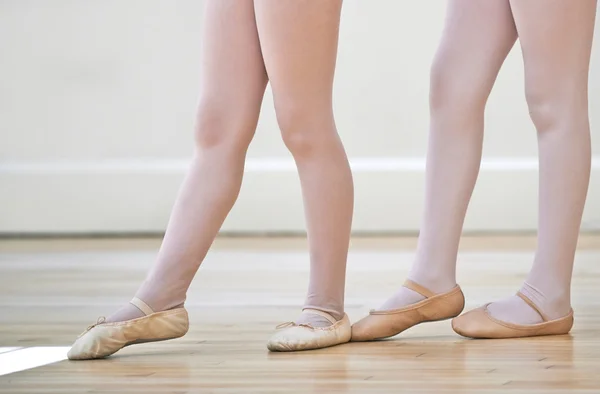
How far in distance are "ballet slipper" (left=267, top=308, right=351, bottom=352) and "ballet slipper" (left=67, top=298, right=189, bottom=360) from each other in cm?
15

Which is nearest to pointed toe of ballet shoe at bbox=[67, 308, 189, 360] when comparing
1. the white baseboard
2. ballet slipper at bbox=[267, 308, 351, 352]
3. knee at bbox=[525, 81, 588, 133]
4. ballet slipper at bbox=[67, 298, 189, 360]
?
ballet slipper at bbox=[67, 298, 189, 360]

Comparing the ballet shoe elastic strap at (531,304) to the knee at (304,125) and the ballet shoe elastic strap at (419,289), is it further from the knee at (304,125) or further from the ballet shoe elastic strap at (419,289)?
the knee at (304,125)

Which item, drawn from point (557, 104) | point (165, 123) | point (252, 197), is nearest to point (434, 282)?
point (557, 104)

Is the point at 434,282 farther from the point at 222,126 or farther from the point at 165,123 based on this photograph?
the point at 165,123

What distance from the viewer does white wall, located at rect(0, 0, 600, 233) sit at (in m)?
4.52

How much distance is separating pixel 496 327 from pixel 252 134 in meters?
0.50

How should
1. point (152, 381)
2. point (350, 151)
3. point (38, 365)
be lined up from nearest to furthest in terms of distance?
1. point (152, 381)
2. point (38, 365)
3. point (350, 151)

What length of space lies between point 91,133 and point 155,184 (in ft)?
1.21

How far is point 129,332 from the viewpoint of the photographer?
1.63 metres

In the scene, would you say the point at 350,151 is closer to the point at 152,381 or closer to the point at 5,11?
the point at 5,11

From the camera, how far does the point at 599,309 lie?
2160 mm

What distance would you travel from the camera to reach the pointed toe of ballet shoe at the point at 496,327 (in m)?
Answer: 1.78

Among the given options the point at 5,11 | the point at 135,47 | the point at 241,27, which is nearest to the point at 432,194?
the point at 241,27

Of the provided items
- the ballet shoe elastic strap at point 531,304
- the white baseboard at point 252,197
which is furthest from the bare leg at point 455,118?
the white baseboard at point 252,197
